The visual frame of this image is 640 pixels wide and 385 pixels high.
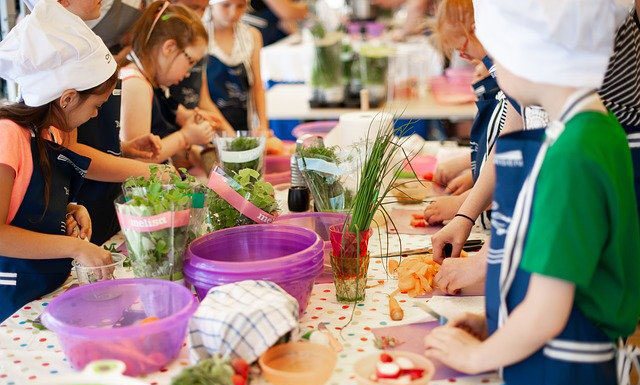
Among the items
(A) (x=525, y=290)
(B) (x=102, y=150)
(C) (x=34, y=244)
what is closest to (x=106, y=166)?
(B) (x=102, y=150)

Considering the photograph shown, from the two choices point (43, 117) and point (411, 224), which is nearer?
point (43, 117)

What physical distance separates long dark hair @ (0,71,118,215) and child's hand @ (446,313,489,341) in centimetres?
104

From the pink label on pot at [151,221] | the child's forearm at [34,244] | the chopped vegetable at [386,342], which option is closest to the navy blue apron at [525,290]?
the chopped vegetable at [386,342]

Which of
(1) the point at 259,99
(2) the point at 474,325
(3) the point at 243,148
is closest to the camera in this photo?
(2) the point at 474,325

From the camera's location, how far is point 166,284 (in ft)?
5.09

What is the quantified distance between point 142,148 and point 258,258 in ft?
3.08

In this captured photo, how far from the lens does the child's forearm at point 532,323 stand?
3.81 ft

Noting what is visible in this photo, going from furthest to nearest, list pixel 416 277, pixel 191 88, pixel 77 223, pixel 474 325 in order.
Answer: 1. pixel 191 88
2. pixel 77 223
3. pixel 416 277
4. pixel 474 325

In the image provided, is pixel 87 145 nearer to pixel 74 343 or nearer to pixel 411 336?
pixel 74 343

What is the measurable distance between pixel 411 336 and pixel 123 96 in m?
1.53

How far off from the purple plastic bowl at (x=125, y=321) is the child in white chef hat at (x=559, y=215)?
0.51m

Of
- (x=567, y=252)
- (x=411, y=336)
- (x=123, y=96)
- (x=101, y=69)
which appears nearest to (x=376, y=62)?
(x=123, y=96)

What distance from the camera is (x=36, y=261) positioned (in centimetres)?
180

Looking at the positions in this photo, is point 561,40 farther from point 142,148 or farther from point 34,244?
point 142,148
